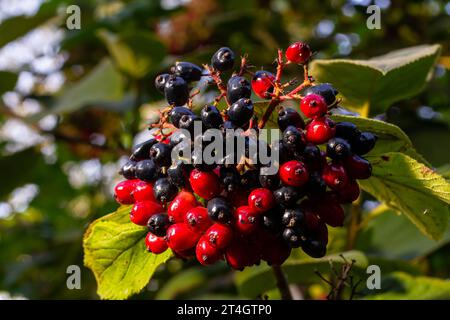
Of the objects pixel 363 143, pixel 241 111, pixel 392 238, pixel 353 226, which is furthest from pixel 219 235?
pixel 392 238

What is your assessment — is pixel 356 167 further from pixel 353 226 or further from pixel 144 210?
pixel 353 226

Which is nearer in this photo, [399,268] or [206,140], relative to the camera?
[206,140]

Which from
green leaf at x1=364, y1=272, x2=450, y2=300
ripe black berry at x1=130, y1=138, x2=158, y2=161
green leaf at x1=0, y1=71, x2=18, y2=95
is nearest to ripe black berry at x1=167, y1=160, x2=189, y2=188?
ripe black berry at x1=130, y1=138, x2=158, y2=161

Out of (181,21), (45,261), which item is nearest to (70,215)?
(45,261)

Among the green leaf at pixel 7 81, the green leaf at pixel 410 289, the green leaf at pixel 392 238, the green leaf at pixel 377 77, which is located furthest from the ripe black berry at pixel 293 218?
the green leaf at pixel 7 81

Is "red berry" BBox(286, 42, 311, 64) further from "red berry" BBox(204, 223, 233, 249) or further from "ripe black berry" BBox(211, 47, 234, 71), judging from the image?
"red berry" BBox(204, 223, 233, 249)
